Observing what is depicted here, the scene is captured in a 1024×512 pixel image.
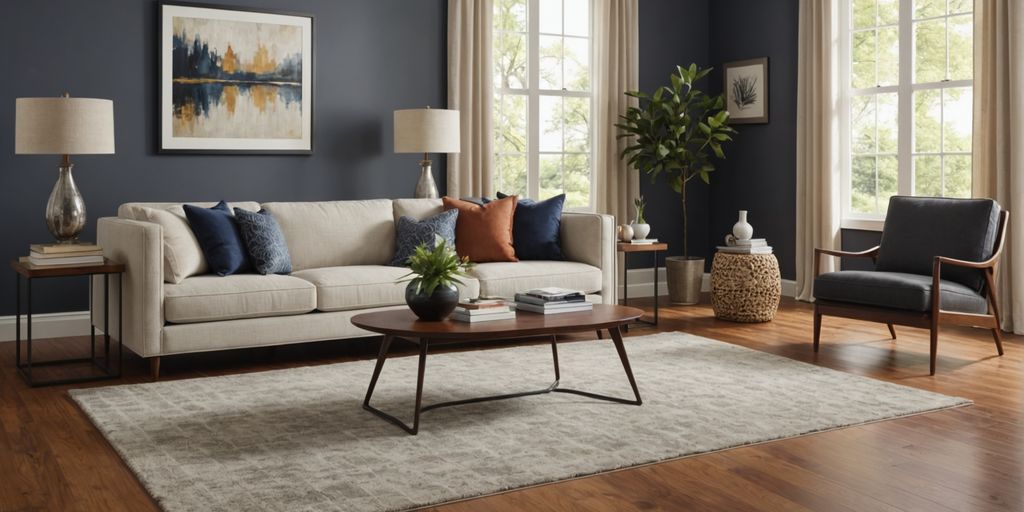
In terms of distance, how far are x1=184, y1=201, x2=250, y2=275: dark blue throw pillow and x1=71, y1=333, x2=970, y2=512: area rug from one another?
67cm

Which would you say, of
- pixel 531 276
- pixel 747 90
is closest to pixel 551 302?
pixel 531 276

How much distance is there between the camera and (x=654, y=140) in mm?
7574

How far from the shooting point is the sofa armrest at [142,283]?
4.64 meters

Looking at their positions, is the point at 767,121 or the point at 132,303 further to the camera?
the point at 767,121

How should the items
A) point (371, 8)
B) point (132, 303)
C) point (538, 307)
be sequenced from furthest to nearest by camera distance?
point (371, 8) → point (132, 303) → point (538, 307)

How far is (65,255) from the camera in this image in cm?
476

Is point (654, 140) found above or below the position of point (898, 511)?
above

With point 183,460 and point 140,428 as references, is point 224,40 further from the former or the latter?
point 183,460

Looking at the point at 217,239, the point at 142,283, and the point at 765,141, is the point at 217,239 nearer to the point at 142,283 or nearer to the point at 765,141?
the point at 142,283

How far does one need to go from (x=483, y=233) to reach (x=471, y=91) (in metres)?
1.51

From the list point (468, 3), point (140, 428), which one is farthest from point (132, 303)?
point (468, 3)

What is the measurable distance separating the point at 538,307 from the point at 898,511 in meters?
1.73

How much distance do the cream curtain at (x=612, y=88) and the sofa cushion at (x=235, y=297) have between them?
10.8 feet

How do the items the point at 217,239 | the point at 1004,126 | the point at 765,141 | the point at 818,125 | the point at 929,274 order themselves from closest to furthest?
the point at 217,239 < the point at 929,274 < the point at 1004,126 < the point at 818,125 < the point at 765,141
